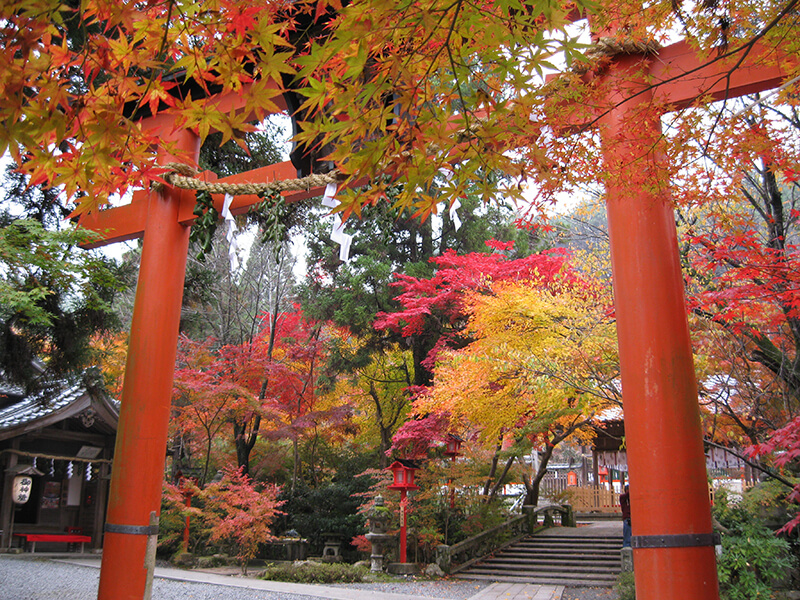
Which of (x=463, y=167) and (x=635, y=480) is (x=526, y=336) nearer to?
(x=635, y=480)

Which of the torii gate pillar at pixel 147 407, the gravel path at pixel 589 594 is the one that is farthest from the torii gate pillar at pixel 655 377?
the gravel path at pixel 589 594

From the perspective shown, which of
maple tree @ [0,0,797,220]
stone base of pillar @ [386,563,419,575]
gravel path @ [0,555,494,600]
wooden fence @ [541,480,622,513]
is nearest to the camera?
maple tree @ [0,0,797,220]

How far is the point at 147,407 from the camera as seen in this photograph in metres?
4.65

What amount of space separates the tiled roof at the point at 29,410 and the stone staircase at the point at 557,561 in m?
7.79

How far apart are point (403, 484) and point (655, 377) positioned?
7.33 metres

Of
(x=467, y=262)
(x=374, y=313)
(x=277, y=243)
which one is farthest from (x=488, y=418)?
(x=277, y=243)

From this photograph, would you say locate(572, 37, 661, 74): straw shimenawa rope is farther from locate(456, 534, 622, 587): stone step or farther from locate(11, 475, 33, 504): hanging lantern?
locate(11, 475, 33, 504): hanging lantern

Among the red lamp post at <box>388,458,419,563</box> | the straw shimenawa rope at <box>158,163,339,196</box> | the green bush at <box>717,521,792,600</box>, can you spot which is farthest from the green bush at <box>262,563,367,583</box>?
the straw shimenawa rope at <box>158,163,339,196</box>

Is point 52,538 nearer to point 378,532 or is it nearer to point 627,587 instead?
point 378,532

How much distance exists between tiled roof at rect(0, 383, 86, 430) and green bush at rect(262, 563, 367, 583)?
4.54 meters

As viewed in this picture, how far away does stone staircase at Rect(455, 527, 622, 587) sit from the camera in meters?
9.82

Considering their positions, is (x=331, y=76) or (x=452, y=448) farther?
(x=452, y=448)

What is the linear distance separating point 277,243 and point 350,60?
9.06 feet

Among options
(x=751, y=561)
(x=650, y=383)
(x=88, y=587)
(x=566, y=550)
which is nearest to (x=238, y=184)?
(x=650, y=383)
